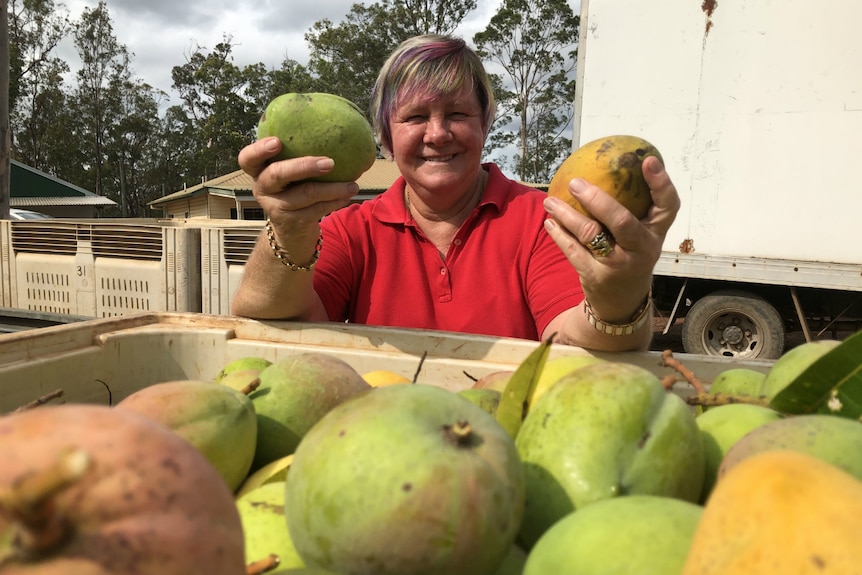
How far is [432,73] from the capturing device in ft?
9.32

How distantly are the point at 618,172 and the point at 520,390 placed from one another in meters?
0.90

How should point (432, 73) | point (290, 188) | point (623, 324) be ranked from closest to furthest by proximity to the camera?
1. point (623, 324)
2. point (290, 188)
3. point (432, 73)

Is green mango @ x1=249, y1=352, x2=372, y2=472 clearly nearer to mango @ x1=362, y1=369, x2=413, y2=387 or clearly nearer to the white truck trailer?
mango @ x1=362, y1=369, x2=413, y2=387

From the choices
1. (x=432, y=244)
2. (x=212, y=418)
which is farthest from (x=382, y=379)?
(x=432, y=244)

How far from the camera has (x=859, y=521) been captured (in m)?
0.55

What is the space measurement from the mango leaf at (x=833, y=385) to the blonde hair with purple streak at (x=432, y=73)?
2.15 meters

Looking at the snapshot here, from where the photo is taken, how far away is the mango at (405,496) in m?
0.72

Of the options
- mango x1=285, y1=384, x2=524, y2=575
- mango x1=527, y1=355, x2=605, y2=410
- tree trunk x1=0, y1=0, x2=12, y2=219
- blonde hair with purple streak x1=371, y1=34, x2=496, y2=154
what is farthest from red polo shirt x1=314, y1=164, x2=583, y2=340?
tree trunk x1=0, y1=0, x2=12, y2=219

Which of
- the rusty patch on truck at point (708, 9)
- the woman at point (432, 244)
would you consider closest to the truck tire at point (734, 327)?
the rusty patch on truck at point (708, 9)

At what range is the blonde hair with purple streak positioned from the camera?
2.85 meters

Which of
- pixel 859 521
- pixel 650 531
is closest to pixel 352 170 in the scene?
pixel 650 531

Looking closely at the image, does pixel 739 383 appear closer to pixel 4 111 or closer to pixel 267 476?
pixel 267 476

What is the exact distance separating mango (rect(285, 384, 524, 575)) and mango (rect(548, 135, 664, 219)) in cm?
113

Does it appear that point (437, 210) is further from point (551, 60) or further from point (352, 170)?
point (551, 60)
